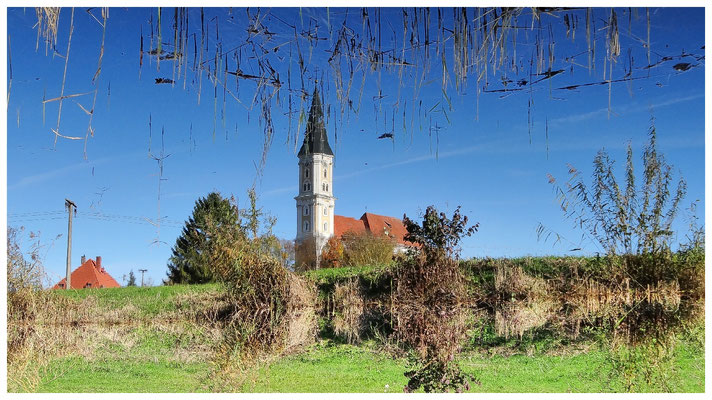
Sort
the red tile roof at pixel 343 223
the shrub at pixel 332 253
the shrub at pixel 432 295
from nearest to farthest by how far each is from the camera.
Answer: the shrub at pixel 432 295 < the shrub at pixel 332 253 < the red tile roof at pixel 343 223

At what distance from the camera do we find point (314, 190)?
849cm

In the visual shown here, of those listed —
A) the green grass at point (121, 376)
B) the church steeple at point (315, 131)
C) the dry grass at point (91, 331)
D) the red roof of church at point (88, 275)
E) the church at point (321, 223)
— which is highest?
the church at point (321, 223)

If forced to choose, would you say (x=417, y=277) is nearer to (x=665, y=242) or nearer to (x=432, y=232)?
(x=432, y=232)

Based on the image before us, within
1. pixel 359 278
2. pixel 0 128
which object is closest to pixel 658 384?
pixel 359 278

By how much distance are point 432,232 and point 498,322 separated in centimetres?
103

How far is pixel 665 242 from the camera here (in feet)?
13.8

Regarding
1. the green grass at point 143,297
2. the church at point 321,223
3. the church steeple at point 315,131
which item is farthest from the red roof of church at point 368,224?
the church steeple at point 315,131

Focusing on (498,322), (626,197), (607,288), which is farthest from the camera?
(498,322)

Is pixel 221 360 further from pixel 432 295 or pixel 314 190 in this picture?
pixel 314 190

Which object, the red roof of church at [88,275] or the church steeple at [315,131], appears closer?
the church steeple at [315,131]

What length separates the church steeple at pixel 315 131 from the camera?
7.41ft

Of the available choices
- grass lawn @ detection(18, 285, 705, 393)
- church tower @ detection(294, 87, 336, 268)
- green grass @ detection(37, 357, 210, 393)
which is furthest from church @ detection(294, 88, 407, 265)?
green grass @ detection(37, 357, 210, 393)

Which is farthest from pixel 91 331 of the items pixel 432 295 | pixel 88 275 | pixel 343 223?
pixel 343 223

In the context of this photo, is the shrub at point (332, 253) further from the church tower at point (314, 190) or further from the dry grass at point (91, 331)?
the dry grass at point (91, 331)
